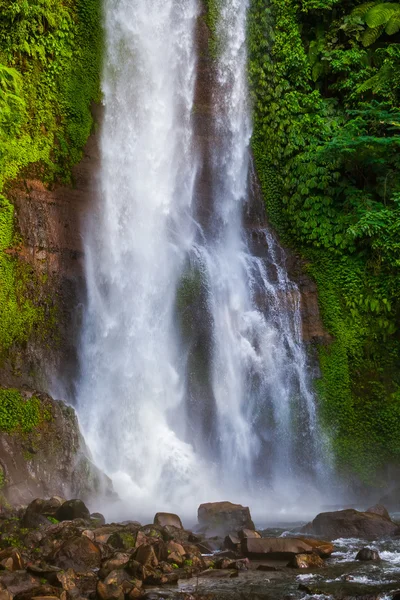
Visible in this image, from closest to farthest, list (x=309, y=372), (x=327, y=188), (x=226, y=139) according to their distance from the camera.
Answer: (x=309, y=372) → (x=327, y=188) → (x=226, y=139)

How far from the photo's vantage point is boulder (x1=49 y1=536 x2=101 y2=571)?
815 cm

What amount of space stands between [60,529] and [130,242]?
27.8 ft

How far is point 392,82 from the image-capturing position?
17.6 m

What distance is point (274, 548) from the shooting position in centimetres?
895

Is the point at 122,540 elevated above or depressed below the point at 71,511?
below

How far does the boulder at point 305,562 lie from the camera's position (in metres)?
8.62

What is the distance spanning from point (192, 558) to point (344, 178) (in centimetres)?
1168

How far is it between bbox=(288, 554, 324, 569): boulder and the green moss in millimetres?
5817

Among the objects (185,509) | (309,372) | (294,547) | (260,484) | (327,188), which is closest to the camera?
(294,547)

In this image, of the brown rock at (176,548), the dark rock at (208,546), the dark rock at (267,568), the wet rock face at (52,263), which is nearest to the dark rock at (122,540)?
the brown rock at (176,548)

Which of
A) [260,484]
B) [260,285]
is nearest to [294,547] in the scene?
[260,484]

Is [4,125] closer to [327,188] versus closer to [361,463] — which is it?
[327,188]

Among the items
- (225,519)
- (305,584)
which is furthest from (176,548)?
(225,519)

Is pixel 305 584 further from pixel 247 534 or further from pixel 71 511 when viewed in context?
pixel 71 511
